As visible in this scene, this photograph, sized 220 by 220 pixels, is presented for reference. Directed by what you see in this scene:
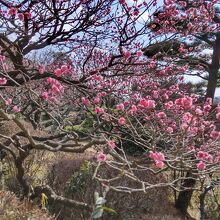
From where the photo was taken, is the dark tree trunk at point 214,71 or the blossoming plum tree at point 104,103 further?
the dark tree trunk at point 214,71

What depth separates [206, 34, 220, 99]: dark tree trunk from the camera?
30.7 feet

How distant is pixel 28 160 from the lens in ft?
25.7

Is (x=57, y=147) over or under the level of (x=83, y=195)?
over

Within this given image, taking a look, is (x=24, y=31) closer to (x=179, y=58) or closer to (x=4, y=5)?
(x=4, y=5)

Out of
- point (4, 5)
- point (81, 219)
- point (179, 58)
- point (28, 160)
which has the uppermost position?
point (179, 58)

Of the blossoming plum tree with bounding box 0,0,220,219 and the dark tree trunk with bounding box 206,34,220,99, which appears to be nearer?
the blossoming plum tree with bounding box 0,0,220,219

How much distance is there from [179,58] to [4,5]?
17.1 feet

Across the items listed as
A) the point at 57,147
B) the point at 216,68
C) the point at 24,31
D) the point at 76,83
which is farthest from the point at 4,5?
the point at 216,68

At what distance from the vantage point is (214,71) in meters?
9.44

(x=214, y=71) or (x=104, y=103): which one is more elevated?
(x=214, y=71)

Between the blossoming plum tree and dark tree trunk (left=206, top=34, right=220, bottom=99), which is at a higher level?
dark tree trunk (left=206, top=34, right=220, bottom=99)

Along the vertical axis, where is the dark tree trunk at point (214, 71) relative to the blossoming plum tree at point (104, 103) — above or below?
above

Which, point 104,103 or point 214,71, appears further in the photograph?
point 214,71

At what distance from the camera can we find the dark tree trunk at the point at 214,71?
9.34m
